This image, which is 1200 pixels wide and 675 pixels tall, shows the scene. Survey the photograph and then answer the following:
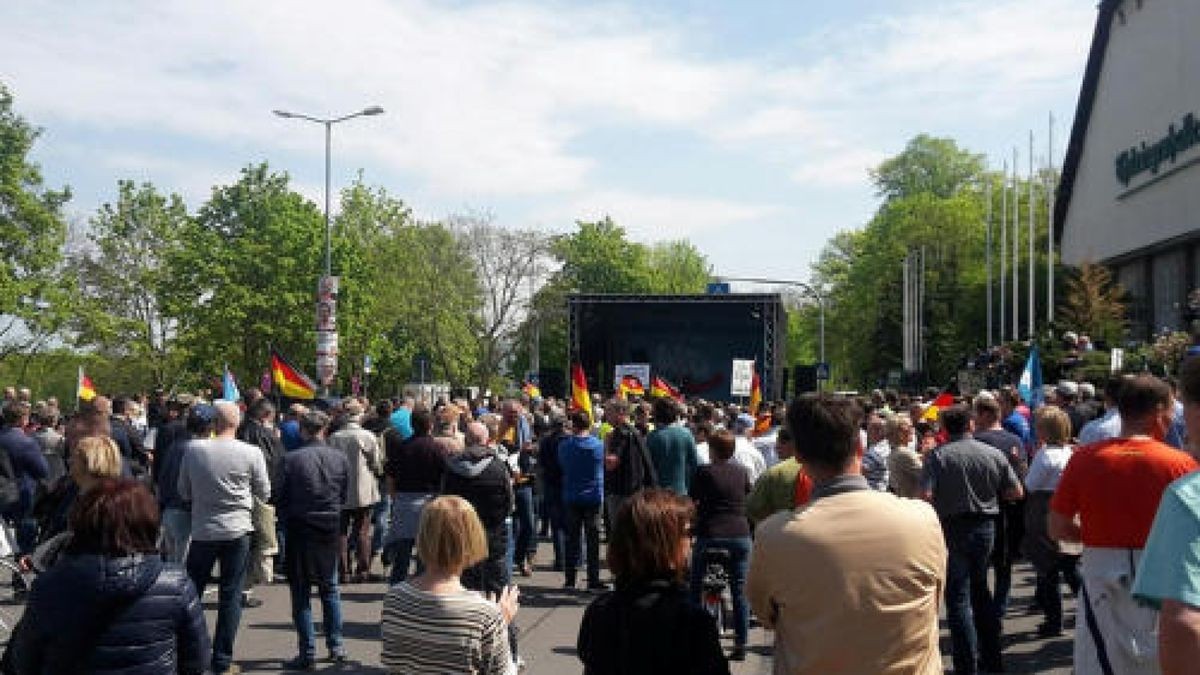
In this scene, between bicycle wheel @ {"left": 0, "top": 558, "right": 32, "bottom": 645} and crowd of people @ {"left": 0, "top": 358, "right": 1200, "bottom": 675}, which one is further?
bicycle wheel @ {"left": 0, "top": 558, "right": 32, "bottom": 645}

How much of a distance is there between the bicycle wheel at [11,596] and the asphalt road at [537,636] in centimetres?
159

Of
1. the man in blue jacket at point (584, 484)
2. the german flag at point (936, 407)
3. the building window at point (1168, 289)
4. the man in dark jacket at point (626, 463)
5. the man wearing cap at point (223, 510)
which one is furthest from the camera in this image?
the building window at point (1168, 289)

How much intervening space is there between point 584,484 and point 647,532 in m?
8.82

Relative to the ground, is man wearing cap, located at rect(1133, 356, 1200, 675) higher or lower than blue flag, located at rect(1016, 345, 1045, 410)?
lower

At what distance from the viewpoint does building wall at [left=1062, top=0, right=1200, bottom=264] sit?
1473 inches

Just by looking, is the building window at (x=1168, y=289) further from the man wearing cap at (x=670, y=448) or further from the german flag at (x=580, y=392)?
the man wearing cap at (x=670, y=448)

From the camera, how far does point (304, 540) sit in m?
9.24

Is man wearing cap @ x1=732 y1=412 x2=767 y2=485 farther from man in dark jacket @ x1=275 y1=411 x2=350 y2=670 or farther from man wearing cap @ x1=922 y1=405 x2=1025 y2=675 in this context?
man in dark jacket @ x1=275 y1=411 x2=350 y2=670

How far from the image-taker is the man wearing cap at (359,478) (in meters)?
13.0

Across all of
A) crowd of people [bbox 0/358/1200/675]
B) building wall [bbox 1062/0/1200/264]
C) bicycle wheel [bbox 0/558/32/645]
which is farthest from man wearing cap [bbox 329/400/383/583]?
building wall [bbox 1062/0/1200/264]

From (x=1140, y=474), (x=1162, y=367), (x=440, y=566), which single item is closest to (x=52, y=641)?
(x=440, y=566)

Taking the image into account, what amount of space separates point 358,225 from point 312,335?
1166 cm

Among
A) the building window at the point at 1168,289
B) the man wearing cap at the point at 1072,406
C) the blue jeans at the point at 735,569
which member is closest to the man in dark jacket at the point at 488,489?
the blue jeans at the point at 735,569

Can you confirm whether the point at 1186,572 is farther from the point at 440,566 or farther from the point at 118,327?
the point at 118,327
